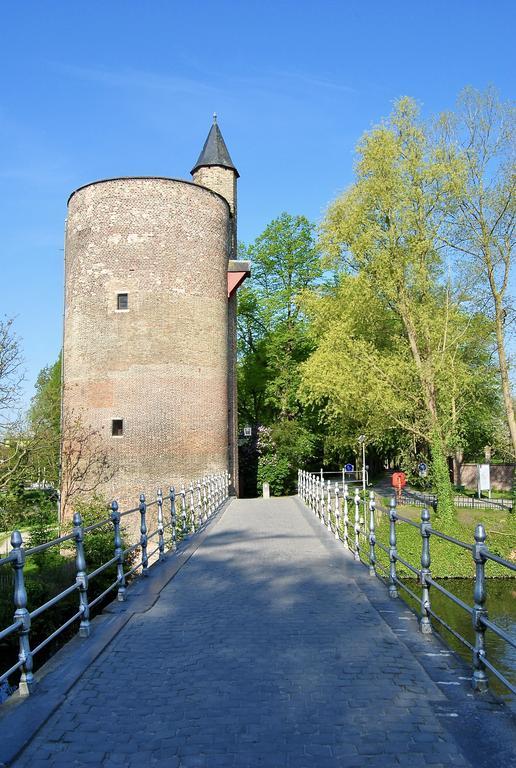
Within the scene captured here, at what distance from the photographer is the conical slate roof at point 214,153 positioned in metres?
32.7

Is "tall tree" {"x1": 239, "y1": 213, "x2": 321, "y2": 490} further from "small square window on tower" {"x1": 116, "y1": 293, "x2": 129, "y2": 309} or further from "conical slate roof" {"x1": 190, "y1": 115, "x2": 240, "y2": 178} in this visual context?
"small square window on tower" {"x1": 116, "y1": 293, "x2": 129, "y2": 309}

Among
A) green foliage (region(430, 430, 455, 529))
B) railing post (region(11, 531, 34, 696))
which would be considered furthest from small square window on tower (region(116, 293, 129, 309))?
railing post (region(11, 531, 34, 696))

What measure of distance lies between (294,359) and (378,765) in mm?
35631

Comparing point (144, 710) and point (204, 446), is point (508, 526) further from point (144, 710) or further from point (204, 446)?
point (144, 710)

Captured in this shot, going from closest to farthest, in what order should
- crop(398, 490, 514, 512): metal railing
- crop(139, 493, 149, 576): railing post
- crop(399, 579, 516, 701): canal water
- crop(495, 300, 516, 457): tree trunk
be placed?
crop(139, 493, 149, 576): railing post, crop(399, 579, 516, 701): canal water, crop(495, 300, 516, 457): tree trunk, crop(398, 490, 514, 512): metal railing

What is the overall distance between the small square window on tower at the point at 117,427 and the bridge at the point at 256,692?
57.7ft

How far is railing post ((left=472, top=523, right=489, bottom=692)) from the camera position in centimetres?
463

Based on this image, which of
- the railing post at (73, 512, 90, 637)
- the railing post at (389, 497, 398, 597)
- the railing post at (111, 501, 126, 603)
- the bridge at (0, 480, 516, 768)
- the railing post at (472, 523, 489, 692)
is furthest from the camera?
the railing post at (111, 501, 126, 603)

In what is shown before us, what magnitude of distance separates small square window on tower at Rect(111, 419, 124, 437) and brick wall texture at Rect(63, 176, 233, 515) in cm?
19

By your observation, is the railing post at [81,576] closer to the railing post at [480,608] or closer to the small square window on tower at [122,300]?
the railing post at [480,608]

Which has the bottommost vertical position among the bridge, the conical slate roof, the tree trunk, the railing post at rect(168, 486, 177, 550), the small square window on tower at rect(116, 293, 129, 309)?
the bridge

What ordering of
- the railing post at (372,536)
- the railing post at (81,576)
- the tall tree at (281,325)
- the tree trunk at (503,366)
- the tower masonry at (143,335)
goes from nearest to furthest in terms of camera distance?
the railing post at (81,576), the railing post at (372,536), the tree trunk at (503,366), the tower masonry at (143,335), the tall tree at (281,325)

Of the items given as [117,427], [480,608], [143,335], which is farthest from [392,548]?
[143,335]

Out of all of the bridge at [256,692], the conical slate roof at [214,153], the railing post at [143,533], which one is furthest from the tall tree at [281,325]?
the bridge at [256,692]
